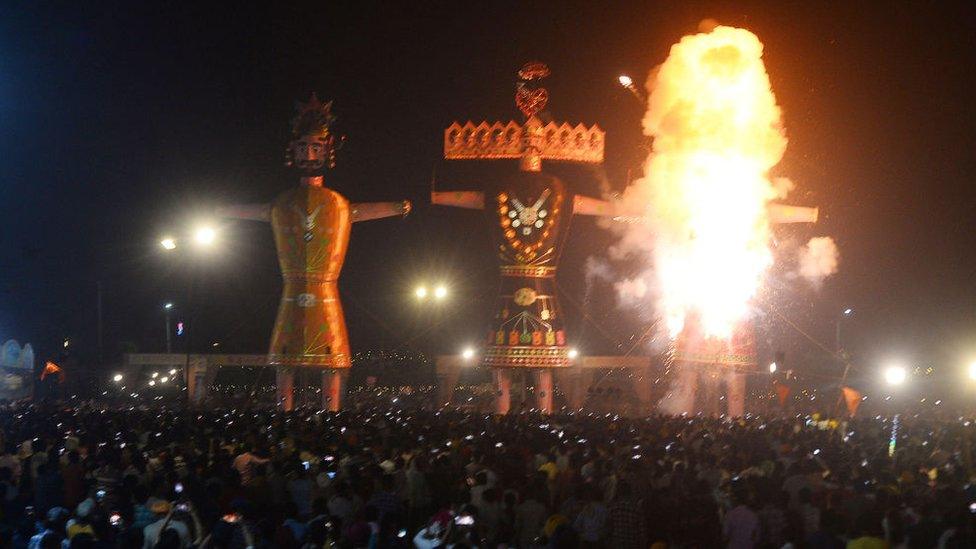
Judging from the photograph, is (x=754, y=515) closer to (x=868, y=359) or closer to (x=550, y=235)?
(x=550, y=235)

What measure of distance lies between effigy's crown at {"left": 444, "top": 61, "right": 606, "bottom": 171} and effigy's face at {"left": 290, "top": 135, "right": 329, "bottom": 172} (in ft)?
9.83

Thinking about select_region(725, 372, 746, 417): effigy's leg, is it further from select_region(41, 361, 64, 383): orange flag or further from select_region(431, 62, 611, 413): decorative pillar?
select_region(41, 361, 64, 383): orange flag

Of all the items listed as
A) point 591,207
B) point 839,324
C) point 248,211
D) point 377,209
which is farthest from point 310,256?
point 839,324

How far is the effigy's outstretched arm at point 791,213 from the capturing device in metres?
31.0

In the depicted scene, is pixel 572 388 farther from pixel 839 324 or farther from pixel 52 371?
pixel 52 371

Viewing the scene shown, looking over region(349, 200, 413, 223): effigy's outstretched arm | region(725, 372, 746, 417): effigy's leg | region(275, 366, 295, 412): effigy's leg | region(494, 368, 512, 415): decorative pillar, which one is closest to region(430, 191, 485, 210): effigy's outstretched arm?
region(349, 200, 413, 223): effigy's outstretched arm

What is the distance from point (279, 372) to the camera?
3172cm

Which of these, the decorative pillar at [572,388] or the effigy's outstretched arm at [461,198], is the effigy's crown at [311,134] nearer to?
the effigy's outstretched arm at [461,198]

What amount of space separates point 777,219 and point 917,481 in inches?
637

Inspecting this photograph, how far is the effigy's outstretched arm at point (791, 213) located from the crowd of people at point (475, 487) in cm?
927

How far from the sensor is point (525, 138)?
30953 mm

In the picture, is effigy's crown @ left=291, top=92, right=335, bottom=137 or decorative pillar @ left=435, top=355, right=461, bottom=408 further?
decorative pillar @ left=435, top=355, right=461, bottom=408

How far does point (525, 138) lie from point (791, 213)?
6.57 meters

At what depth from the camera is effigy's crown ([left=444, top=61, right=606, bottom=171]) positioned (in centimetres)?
3094
